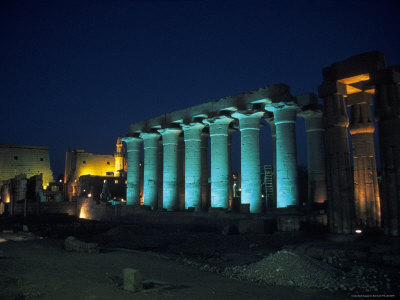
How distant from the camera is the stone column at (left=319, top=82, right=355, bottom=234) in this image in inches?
492

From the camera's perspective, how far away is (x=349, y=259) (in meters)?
10.2

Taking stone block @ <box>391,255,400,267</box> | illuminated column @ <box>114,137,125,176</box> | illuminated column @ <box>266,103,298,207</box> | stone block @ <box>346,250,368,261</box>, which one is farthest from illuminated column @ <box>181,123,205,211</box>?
illuminated column @ <box>114,137,125,176</box>

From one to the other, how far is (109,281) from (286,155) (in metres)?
14.7

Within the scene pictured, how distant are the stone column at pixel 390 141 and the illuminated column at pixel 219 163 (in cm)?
1237

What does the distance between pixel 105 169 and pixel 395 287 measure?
2314 inches

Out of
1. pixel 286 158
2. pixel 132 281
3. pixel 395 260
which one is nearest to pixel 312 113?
pixel 286 158

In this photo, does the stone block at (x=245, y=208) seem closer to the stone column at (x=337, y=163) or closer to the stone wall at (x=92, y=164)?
the stone column at (x=337, y=163)

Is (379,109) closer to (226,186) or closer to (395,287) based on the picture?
(395,287)

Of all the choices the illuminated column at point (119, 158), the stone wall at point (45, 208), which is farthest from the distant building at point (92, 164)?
the stone wall at point (45, 208)

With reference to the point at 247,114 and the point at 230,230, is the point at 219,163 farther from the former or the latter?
the point at 230,230

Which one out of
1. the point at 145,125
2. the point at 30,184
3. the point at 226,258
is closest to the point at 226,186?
the point at 145,125

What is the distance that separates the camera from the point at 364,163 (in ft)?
46.7

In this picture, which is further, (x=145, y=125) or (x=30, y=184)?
(x=30, y=184)

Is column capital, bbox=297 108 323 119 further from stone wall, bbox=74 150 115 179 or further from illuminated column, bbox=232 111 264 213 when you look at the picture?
stone wall, bbox=74 150 115 179
